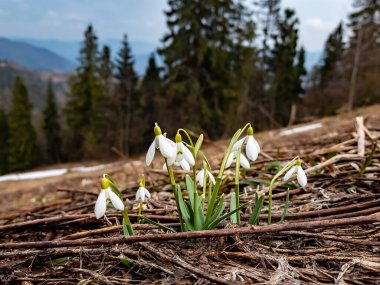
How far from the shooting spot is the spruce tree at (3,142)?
36438mm

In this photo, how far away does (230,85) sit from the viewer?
2228 cm

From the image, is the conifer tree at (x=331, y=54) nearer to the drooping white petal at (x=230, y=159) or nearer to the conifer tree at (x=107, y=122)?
→ the conifer tree at (x=107, y=122)

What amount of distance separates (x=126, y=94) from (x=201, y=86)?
8392 mm

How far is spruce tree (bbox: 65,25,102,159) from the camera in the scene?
31047 mm

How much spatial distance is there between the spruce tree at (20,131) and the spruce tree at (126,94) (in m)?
11.5

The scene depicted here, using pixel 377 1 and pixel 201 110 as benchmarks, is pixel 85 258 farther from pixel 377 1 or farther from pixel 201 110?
pixel 377 1

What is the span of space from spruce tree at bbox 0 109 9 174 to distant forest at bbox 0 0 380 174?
0.31 feet

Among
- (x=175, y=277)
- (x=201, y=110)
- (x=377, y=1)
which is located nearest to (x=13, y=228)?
(x=175, y=277)

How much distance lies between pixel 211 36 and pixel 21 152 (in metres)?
22.6

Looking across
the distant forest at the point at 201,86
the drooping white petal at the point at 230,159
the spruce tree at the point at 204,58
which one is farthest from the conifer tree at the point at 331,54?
the drooping white petal at the point at 230,159

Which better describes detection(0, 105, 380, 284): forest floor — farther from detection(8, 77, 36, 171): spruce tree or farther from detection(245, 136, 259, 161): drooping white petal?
detection(8, 77, 36, 171): spruce tree

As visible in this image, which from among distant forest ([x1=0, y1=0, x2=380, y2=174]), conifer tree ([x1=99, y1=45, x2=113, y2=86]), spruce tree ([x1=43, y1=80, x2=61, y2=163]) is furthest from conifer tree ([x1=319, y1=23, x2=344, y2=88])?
spruce tree ([x1=43, y1=80, x2=61, y2=163])

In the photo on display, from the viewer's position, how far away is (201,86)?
2194 cm

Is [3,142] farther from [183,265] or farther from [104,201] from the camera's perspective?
Result: [183,265]
